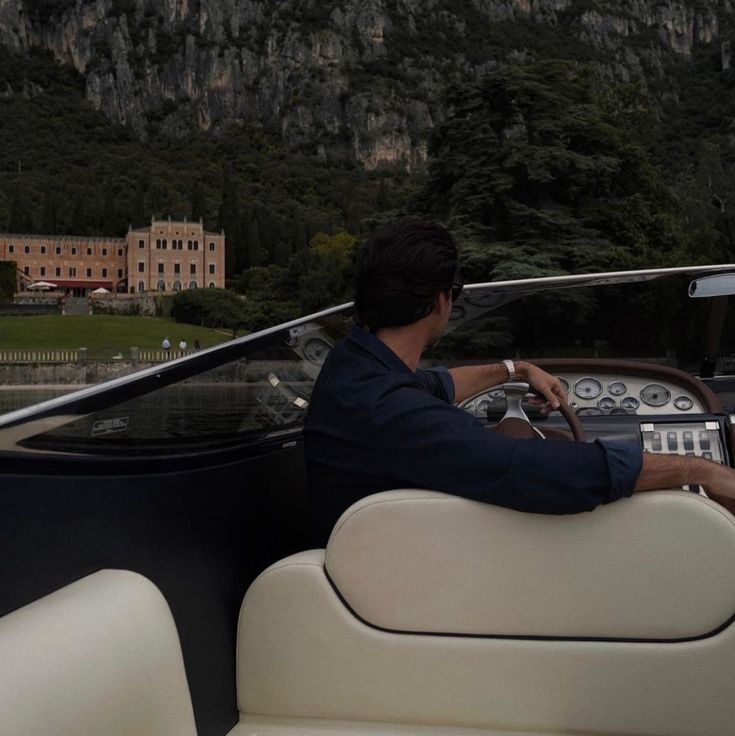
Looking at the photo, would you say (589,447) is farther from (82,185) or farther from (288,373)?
(82,185)

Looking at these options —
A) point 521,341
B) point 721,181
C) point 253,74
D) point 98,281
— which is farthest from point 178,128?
point 521,341

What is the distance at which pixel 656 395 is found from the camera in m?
2.96

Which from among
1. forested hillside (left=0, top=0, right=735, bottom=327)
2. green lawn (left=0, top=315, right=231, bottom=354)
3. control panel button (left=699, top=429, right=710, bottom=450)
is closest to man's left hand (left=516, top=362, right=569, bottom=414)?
control panel button (left=699, top=429, right=710, bottom=450)

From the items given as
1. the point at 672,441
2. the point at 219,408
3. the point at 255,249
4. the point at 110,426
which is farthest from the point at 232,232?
the point at 110,426

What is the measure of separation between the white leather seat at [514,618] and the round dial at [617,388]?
1.76 m

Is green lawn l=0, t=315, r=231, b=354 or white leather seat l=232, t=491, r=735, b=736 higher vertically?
white leather seat l=232, t=491, r=735, b=736

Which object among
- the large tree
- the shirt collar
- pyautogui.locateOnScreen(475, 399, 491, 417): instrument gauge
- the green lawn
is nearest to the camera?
the shirt collar

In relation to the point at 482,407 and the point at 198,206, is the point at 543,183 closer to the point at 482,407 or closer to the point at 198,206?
the point at 482,407

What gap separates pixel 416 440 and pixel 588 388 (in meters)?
1.77

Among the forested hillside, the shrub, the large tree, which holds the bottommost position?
the shrub

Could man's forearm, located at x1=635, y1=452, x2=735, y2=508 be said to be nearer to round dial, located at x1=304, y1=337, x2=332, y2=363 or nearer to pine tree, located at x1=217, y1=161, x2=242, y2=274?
round dial, located at x1=304, y1=337, x2=332, y2=363

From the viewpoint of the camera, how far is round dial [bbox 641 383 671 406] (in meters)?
2.96

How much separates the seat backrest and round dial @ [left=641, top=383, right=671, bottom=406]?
211 centimetres

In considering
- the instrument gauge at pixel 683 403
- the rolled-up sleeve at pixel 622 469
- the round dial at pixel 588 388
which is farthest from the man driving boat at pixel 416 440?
the instrument gauge at pixel 683 403
